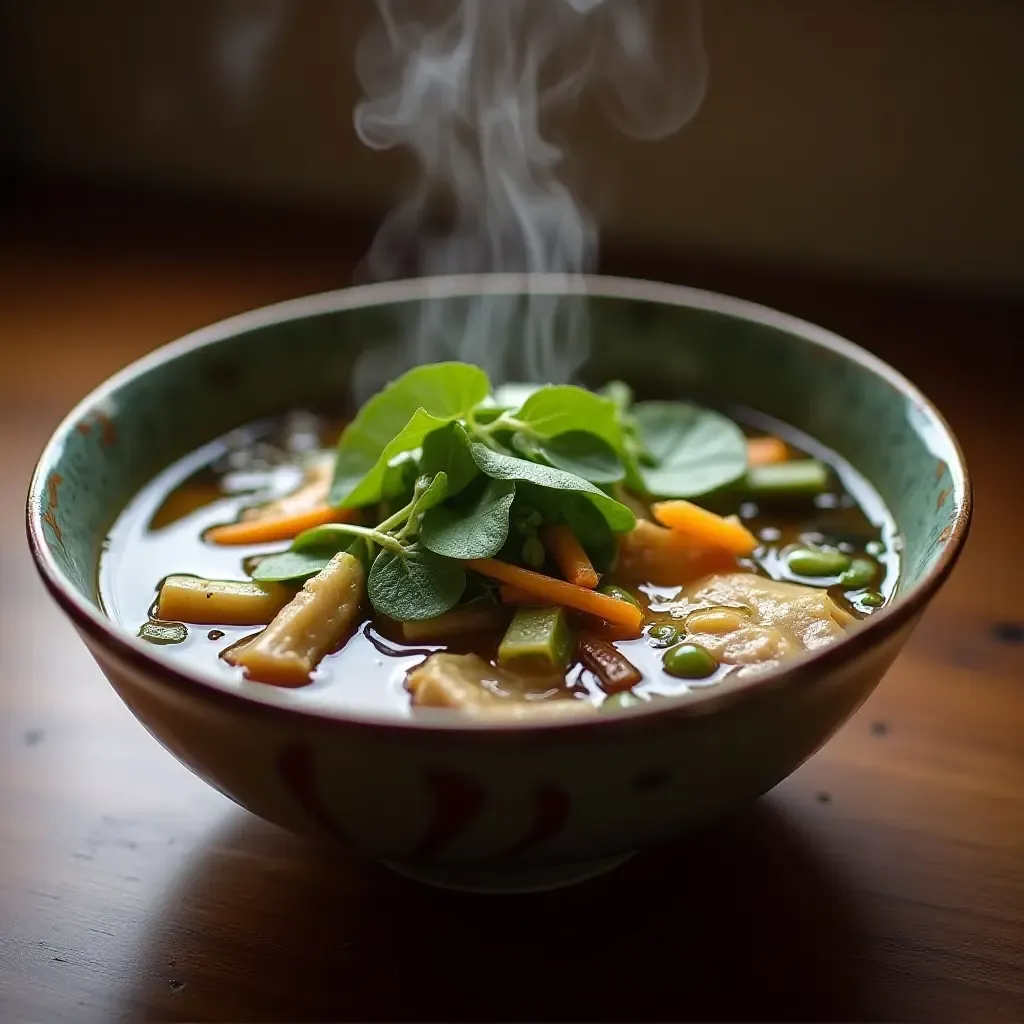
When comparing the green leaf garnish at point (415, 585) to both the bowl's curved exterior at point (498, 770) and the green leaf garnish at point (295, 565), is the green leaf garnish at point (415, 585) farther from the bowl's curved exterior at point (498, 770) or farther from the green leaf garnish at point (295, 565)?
the bowl's curved exterior at point (498, 770)

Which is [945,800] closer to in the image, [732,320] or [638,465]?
[638,465]

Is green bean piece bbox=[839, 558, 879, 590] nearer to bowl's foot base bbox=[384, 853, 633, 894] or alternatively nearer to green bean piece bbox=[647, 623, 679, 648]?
green bean piece bbox=[647, 623, 679, 648]

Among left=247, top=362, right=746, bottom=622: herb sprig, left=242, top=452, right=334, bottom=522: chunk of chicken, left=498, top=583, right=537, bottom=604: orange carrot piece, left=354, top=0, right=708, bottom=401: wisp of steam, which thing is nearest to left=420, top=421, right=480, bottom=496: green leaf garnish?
left=247, top=362, right=746, bottom=622: herb sprig

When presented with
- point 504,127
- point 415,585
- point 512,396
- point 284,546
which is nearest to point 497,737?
point 415,585

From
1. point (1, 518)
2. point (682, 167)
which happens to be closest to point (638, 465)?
point (1, 518)

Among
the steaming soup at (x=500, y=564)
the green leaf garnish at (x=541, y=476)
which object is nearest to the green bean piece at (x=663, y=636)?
the steaming soup at (x=500, y=564)

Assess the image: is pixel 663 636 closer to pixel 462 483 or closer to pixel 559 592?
pixel 559 592

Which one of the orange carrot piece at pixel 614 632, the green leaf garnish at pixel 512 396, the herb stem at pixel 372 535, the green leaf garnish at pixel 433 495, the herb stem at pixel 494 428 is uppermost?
the herb stem at pixel 494 428
